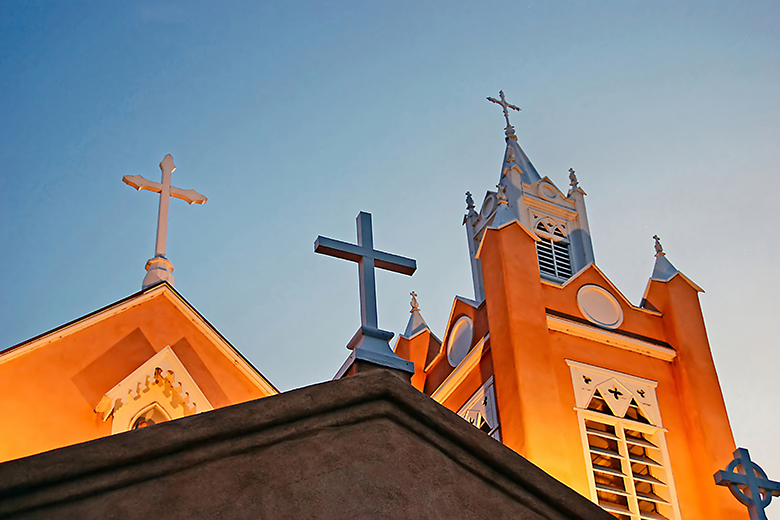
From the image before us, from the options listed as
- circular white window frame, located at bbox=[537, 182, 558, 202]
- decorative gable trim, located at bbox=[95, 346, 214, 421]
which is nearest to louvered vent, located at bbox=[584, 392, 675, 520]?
circular white window frame, located at bbox=[537, 182, 558, 202]

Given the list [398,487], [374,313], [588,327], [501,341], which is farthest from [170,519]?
[588,327]

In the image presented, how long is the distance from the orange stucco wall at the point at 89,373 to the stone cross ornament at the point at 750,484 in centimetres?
507

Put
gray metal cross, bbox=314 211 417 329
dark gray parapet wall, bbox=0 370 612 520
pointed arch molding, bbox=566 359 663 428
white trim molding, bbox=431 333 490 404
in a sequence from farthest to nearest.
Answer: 1. white trim molding, bbox=431 333 490 404
2. pointed arch molding, bbox=566 359 663 428
3. gray metal cross, bbox=314 211 417 329
4. dark gray parapet wall, bbox=0 370 612 520

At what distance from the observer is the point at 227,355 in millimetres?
11523

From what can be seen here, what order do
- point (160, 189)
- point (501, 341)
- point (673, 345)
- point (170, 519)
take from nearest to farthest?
point (170, 519) → point (160, 189) → point (501, 341) → point (673, 345)

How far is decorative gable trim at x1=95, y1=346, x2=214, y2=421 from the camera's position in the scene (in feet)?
33.6

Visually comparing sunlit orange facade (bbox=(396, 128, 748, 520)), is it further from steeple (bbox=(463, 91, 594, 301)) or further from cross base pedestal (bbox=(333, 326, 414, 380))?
cross base pedestal (bbox=(333, 326, 414, 380))

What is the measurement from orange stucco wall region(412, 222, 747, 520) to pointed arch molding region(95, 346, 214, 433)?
22.1ft

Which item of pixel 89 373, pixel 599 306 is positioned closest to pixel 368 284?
pixel 89 373

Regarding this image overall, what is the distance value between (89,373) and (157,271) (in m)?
2.11

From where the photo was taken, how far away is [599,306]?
19516mm

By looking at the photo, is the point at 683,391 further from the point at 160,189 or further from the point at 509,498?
the point at 509,498

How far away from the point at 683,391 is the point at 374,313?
551 inches

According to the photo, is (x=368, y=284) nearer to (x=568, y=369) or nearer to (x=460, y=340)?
(x=568, y=369)
